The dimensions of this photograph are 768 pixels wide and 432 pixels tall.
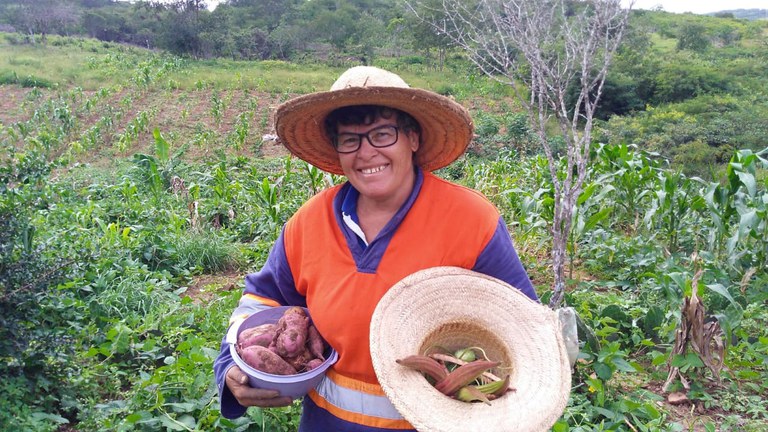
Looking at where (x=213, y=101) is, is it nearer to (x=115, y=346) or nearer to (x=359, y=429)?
(x=115, y=346)

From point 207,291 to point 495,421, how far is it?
3.55 m

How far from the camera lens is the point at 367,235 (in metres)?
1.53

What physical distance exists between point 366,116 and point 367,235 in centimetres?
31

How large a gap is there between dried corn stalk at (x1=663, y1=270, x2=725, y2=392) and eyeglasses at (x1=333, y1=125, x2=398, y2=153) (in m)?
1.84

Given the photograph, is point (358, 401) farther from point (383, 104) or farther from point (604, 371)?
point (604, 371)

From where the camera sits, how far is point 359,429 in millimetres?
1450

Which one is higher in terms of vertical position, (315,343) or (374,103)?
(374,103)

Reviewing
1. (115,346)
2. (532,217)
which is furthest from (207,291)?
(532,217)

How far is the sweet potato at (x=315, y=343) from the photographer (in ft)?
4.82

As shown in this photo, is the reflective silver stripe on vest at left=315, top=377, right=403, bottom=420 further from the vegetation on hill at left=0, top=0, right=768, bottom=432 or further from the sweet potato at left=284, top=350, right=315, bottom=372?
the vegetation on hill at left=0, top=0, right=768, bottom=432

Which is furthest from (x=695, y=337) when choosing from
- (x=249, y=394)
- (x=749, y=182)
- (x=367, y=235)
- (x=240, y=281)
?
(x=240, y=281)

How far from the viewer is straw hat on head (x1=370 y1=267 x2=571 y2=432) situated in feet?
3.79

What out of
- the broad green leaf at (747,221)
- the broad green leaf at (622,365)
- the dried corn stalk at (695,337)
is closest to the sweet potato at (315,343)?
the broad green leaf at (622,365)

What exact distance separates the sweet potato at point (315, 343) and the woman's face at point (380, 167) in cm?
38
